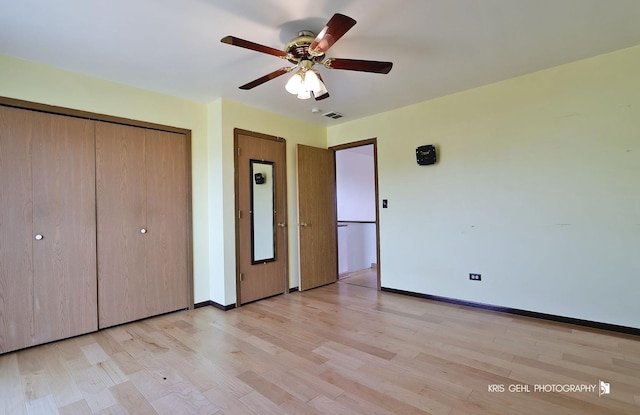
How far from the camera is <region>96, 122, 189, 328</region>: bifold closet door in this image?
9.78ft

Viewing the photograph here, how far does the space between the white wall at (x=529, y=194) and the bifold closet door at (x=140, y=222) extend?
270 cm

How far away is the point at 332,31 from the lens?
1.75 meters

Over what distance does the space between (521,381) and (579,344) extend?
3.11 ft

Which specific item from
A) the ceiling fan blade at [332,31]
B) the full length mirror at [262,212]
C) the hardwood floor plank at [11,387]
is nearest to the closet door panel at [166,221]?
the full length mirror at [262,212]

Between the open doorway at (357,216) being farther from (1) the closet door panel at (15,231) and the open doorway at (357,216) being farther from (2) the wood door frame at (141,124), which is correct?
(1) the closet door panel at (15,231)

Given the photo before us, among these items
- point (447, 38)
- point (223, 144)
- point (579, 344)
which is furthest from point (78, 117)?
point (579, 344)

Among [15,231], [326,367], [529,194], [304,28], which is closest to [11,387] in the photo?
[15,231]

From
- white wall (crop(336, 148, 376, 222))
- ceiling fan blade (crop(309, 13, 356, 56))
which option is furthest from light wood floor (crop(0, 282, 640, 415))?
white wall (crop(336, 148, 376, 222))

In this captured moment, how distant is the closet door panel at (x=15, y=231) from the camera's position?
246 centimetres

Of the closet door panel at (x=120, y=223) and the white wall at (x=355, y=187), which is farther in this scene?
the white wall at (x=355, y=187)

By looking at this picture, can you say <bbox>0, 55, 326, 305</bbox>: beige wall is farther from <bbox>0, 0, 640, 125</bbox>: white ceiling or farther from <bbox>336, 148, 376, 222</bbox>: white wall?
<bbox>336, 148, 376, 222</bbox>: white wall

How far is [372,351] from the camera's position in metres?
2.42

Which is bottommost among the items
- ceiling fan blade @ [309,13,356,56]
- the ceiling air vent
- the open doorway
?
the open doorway

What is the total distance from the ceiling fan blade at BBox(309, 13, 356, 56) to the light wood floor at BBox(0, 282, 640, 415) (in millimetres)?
2174
